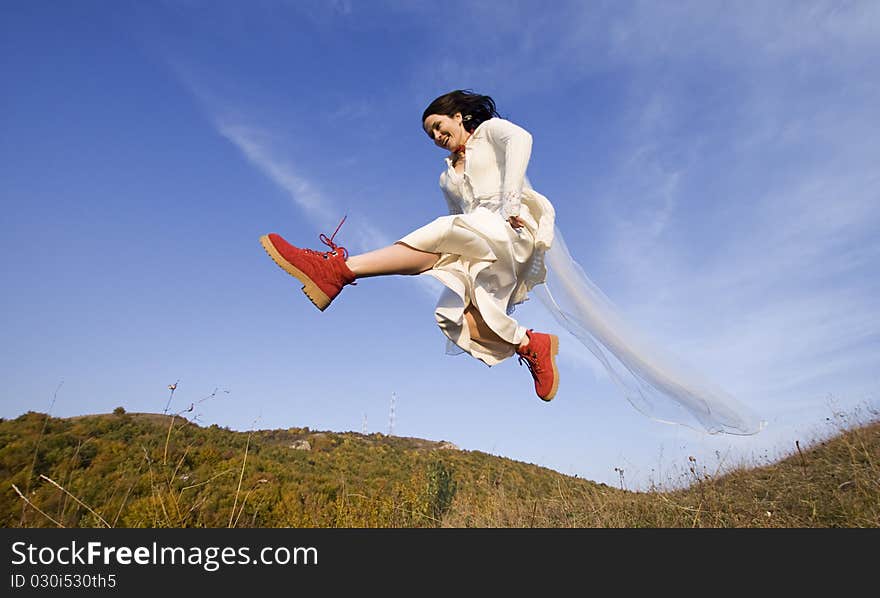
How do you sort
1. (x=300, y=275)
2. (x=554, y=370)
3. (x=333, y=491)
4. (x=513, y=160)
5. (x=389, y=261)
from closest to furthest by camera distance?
(x=300, y=275) < (x=389, y=261) < (x=513, y=160) < (x=554, y=370) < (x=333, y=491)

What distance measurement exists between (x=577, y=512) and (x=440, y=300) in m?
2.26

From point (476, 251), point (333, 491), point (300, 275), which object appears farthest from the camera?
point (333, 491)

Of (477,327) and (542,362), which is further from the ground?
(477,327)

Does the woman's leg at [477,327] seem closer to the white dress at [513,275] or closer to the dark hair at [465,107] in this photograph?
the white dress at [513,275]

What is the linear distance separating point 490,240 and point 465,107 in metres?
1.11

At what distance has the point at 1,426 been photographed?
11680 millimetres

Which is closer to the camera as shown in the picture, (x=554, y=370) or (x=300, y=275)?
(x=300, y=275)

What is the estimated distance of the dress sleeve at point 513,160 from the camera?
2986mm

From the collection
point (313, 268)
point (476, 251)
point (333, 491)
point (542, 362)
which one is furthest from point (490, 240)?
point (333, 491)

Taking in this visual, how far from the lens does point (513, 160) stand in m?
3.01

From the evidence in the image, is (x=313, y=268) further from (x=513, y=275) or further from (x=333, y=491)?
(x=333, y=491)

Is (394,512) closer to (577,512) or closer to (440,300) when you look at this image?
(577,512)

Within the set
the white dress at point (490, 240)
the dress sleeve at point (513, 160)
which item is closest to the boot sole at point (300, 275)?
the white dress at point (490, 240)

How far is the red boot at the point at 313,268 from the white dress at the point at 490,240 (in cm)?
39
